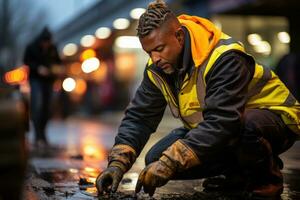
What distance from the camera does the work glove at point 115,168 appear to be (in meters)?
4.09

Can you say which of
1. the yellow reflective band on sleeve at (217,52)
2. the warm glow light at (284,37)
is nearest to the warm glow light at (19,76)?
the warm glow light at (284,37)

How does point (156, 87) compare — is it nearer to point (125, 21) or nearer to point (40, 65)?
point (40, 65)

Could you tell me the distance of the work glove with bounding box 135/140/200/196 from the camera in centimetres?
373

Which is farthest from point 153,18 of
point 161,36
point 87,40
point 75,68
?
point 75,68

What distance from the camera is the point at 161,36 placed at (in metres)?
3.88

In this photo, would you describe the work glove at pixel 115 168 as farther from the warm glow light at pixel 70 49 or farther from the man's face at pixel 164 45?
the warm glow light at pixel 70 49

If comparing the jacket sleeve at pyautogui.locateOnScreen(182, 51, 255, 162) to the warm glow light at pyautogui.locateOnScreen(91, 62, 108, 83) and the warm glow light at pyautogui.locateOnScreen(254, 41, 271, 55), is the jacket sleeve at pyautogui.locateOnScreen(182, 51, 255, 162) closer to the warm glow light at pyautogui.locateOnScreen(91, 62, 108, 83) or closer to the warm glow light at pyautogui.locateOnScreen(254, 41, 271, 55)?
the warm glow light at pyautogui.locateOnScreen(254, 41, 271, 55)

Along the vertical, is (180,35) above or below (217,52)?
above

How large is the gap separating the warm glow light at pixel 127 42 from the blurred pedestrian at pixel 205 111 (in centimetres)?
1972

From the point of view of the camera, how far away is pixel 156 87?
4.42 m

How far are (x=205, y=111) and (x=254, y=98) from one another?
48 cm

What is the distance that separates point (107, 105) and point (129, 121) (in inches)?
881

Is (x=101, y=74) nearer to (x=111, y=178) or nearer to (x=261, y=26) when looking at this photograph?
(x=261, y=26)

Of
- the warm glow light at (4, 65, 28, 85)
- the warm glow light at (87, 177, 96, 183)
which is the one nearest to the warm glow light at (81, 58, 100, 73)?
the warm glow light at (4, 65, 28, 85)
